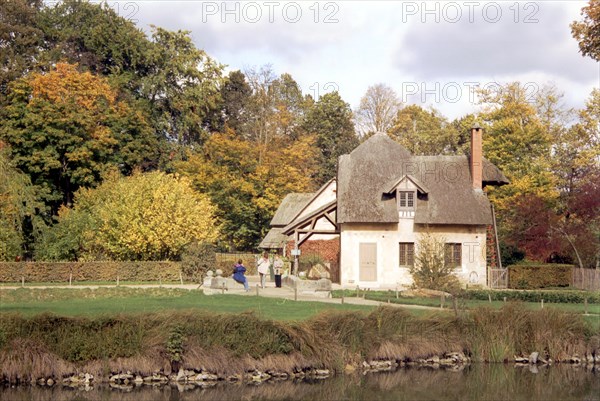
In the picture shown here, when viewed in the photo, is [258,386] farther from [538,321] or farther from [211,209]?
[211,209]

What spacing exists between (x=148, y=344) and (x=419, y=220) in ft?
81.5

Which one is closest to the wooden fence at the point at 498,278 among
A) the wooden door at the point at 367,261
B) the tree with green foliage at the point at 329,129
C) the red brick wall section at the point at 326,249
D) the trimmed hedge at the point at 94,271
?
the wooden door at the point at 367,261

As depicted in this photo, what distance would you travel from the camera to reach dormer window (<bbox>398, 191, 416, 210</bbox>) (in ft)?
142

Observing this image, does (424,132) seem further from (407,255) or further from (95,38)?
(95,38)

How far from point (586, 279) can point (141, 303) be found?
23159 millimetres

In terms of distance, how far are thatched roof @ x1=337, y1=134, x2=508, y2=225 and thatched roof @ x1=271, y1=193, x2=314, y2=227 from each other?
11.4 m

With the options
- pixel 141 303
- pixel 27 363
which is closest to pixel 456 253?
pixel 141 303

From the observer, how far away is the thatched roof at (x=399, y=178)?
42781 mm

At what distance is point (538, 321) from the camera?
910 inches

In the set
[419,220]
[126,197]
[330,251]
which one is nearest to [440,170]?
[419,220]

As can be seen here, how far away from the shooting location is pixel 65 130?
5375 centimetres

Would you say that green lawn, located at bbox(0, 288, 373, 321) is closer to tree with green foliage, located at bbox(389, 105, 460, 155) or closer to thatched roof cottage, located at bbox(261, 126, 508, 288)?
thatched roof cottage, located at bbox(261, 126, 508, 288)

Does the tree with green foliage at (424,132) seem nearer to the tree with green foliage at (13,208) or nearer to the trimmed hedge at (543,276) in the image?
the trimmed hedge at (543,276)

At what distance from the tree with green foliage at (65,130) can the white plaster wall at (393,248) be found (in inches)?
802
